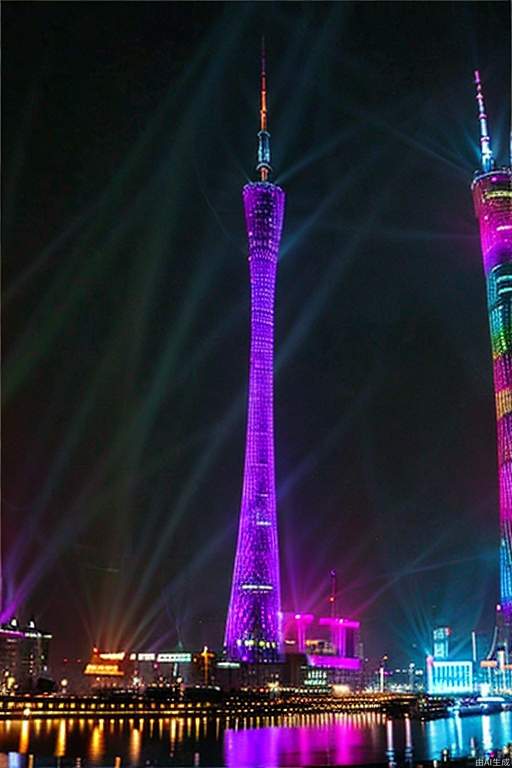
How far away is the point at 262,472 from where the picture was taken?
192 feet

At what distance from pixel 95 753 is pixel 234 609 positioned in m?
24.1

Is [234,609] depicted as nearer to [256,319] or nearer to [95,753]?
[256,319]

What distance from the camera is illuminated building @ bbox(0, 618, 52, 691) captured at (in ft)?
289

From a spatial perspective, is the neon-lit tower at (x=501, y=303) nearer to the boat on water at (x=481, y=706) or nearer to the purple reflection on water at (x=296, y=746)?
the boat on water at (x=481, y=706)

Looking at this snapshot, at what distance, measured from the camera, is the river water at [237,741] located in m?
35.6

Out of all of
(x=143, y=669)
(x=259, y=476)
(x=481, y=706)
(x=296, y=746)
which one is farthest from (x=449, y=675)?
(x=296, y=746)

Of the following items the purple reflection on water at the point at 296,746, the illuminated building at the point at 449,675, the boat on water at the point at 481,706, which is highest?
the illuminated building at the point at 449,675

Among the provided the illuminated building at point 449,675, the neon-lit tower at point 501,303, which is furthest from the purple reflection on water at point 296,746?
the illuminated building at point 449,675

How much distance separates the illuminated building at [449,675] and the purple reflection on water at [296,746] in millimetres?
69878

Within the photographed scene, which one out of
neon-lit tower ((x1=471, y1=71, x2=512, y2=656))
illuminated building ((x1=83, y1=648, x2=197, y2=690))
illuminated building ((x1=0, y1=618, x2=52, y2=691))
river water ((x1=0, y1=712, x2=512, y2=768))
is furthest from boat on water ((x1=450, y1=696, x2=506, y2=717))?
illuminated building ((x1=0, y1=618, x2=52, y2=691))

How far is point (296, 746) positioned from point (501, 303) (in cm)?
5853

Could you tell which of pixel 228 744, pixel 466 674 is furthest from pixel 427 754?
pixel 466 674

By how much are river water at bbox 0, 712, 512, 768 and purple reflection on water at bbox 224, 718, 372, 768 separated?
0.04 m

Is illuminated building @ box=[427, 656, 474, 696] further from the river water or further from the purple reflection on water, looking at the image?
the purple reflection on water
